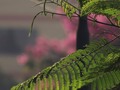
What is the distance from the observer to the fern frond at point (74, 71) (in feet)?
2.25

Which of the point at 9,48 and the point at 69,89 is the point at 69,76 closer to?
the point at 69,89

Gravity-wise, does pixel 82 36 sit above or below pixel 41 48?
above

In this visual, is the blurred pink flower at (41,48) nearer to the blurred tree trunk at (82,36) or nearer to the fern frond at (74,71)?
the blurred tree trunk at (82,36)

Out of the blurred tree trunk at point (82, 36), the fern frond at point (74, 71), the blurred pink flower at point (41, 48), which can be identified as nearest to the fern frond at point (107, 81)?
the fern frond at point (74, 71)

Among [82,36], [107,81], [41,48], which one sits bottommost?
[41,48]

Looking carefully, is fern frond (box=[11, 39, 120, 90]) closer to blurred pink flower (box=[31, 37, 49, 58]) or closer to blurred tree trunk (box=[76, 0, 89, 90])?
blurred tree trunk (box=[76, 0, 89, 90])

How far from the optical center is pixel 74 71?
2.43ft

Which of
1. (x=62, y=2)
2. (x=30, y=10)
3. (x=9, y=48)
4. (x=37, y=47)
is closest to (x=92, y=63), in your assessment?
(x=62, y=2)

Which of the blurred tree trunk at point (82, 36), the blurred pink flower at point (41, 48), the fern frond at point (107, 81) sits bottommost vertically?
the blurred pink flower at point (41, 48)

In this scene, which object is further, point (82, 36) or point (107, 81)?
point (82, 36)

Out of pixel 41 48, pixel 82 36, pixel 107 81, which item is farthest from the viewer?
pixel 41 48

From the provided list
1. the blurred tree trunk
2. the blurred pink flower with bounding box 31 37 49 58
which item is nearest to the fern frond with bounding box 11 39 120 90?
the blurred tree trunk

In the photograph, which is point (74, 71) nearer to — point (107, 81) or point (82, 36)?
point (107, 81)

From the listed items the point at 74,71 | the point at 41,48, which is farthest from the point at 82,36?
the point at 41,48
